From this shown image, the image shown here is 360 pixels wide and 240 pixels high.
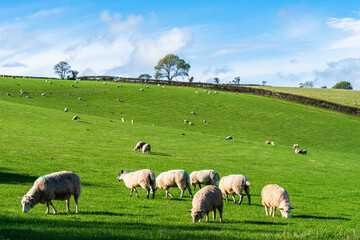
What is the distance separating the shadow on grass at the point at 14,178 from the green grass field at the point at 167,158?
0.10 metres

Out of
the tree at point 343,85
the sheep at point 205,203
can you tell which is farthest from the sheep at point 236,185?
the tree at point 343,85

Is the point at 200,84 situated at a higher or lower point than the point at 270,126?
higher

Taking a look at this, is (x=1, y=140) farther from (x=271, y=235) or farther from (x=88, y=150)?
(x=271, y=235)

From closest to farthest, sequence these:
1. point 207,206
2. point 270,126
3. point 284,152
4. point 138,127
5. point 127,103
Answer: point 207,206
point 284,152
point 138,127
point 270,126
point 127,103

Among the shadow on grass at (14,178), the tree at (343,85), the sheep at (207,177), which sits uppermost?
the tree at (343,85)

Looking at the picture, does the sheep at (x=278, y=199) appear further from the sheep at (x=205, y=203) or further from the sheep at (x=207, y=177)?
the sheep at (x=207, y=177)

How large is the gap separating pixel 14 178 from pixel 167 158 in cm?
1445

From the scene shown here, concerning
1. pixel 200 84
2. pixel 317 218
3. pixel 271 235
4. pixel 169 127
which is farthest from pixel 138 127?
pixel 200 84

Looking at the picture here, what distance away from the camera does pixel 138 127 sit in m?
49.4

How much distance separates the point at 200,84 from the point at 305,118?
3821 centimetres

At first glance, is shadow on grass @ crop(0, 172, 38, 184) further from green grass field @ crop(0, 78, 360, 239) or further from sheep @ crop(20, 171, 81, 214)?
sheep @ crop(20, 171, 81, 214)

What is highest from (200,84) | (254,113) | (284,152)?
(200,84)

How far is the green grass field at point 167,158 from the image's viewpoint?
10867 millimetres

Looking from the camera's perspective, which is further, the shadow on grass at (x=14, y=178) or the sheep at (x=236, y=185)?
the shadow on grass at (x=14, y=178)
